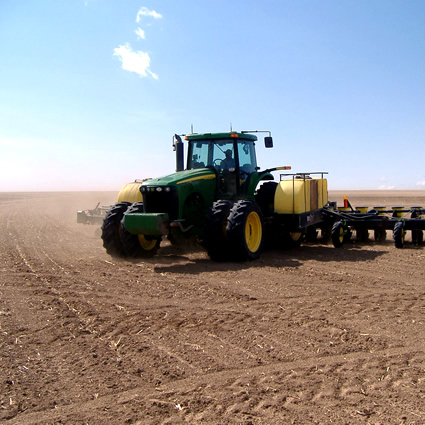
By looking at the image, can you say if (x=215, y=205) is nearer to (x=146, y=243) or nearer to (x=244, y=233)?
(x=244, y=233)

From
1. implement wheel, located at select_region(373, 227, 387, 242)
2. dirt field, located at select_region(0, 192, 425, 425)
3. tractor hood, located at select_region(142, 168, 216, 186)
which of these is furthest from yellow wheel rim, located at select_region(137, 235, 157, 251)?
implement wheel, located at select_region(373, 227, 387, 242)

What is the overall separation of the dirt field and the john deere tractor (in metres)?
0.79

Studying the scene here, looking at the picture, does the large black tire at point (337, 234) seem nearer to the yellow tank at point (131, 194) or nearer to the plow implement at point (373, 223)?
the plow implement at point (373, 223)

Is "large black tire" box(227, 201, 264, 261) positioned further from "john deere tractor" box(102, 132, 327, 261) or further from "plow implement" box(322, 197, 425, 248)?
"plow implement" box(322, 197, 425, 248)

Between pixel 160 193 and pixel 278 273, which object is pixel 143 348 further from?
pixel 160 193

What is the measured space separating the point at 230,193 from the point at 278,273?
2780mm

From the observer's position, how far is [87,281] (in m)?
8.11

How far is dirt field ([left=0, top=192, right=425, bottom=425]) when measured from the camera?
12.5 ft

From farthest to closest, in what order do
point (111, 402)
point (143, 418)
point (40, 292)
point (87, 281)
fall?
1. point (87, 281)
2. point (40, 292)
3. point (111, 402)
4. point (143, 418)

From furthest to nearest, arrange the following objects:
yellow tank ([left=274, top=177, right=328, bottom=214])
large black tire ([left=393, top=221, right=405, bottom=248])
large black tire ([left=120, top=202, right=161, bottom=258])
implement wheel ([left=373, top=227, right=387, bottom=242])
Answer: implement wheel ([left=373, top=227, right=387, bottom=242]), large black tire ([left=393, top=221, right=405, bottom=248]), yellow tank ([left=274, top=177, right=328, bottom=214]), large black tire ([left=120, top=202, right=161, bottom=258])

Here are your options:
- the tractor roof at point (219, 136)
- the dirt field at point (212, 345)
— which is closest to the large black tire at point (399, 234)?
the dirt field at point (212, 345)

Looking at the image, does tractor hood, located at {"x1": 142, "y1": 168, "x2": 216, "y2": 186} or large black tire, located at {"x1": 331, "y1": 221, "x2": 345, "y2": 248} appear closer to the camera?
tractor hood, located at {"x1": 142, "y1": 168, "x2": 216, "y2": 186}

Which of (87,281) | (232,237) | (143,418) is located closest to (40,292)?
(87,281)

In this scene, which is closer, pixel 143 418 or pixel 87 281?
pixel 143 418
